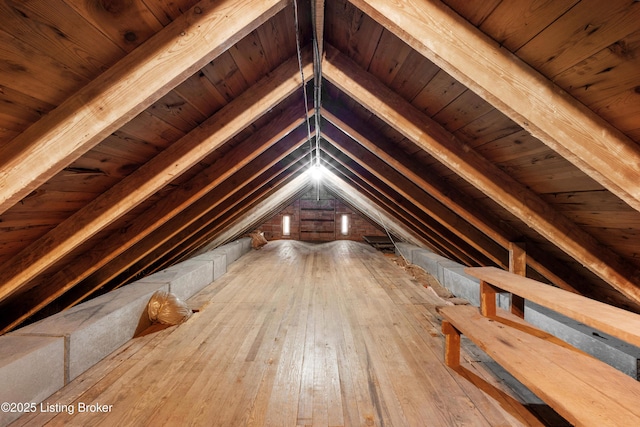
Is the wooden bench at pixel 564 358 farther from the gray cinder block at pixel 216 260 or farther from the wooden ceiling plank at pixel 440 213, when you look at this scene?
the gray cinder block at pixel 216 260

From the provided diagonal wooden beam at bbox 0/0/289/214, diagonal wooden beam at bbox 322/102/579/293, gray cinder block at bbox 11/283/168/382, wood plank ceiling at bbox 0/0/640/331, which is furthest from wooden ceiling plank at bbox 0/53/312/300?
diagonal wooden beam at bbox 322/102/579/293

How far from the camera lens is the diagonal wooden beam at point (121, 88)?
1061 millimetres

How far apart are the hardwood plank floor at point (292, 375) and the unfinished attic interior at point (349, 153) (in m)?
0.02

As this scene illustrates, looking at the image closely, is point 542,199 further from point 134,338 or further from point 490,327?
point 134,338

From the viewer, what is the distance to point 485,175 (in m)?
1.80

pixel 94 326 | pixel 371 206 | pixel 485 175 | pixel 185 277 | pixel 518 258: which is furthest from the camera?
pixel 371 206

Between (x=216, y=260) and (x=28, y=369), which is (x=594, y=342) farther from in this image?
(x=216, y=260)

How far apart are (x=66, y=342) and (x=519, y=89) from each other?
3.12 m

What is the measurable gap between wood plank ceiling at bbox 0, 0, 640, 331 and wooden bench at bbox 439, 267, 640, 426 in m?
0.51

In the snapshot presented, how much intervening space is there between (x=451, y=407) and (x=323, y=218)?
9.46m

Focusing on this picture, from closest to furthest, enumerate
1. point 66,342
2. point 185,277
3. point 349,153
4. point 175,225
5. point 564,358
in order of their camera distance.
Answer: point 564,358
point 66,342
point 175,225
point 349,153
point 185,277

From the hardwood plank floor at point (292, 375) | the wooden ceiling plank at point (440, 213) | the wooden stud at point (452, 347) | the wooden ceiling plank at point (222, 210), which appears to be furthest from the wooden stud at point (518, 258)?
the wooden ceiling plank at point (222, 210)

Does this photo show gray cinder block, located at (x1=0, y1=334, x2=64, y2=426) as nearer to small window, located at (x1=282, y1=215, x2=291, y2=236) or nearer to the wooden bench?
the wooden bench

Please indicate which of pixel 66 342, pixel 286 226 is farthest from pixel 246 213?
pixel 286 226
